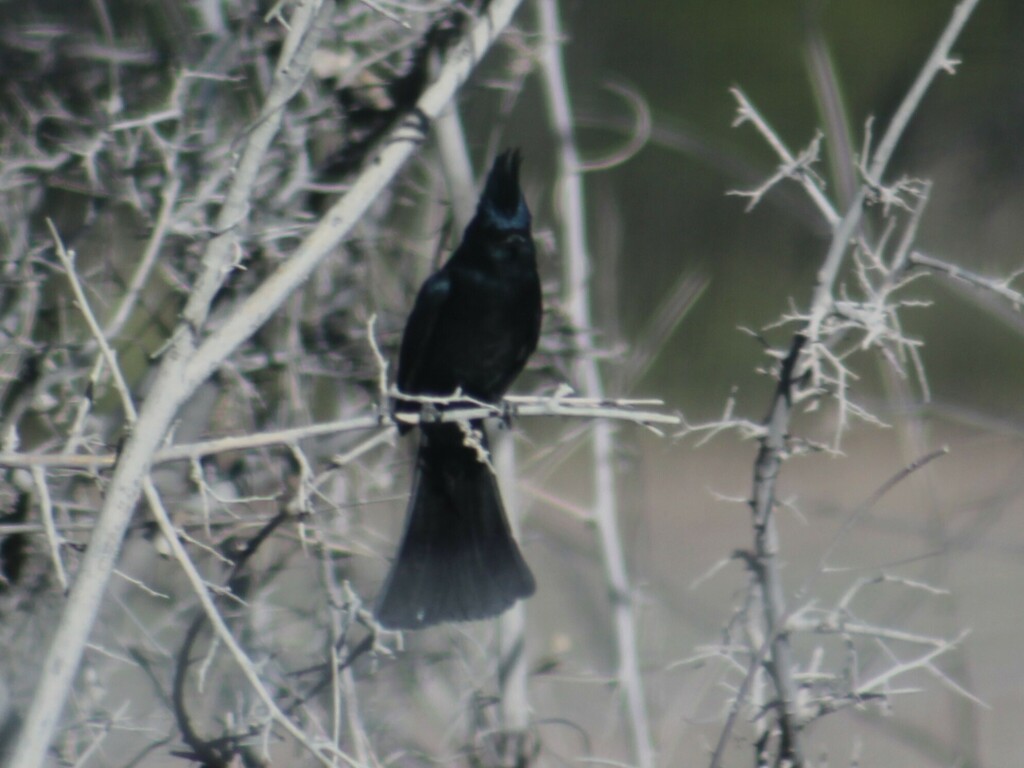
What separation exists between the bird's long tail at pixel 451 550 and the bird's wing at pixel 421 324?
0.70 feet

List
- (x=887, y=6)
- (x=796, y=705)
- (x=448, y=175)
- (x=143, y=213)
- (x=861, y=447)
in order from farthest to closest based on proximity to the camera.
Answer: (x=887, y=6)
(x=861, y=447)
(x=448, y=175)
(x=143, y=213)
(x=796, y=705)

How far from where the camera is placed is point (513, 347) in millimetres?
2992

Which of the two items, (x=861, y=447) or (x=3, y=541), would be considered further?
(x=861, y=447)

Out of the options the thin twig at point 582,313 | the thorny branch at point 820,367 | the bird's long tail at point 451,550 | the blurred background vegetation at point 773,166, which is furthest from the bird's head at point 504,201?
the blurred background vegetation at point 773,166

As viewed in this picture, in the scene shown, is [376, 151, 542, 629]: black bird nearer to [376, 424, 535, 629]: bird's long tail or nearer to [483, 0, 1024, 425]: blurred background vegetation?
[376, 424, 535, 629]: bird's long tail

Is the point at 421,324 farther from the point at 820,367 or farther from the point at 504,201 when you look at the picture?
the point at 820,367

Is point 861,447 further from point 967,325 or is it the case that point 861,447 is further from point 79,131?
point 79,131

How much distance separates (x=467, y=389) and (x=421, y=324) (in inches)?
10.2

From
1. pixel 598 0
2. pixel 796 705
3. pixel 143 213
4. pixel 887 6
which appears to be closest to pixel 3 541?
pixel 143 213

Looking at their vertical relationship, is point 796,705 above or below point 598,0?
below

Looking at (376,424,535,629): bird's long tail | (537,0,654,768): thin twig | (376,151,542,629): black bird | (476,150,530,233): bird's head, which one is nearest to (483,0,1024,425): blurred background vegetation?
(537,0,654,768): thin twig

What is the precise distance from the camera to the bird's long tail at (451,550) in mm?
2537

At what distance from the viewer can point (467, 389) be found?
3.11 metres

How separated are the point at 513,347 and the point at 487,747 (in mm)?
954
